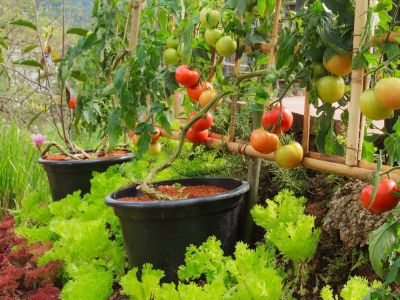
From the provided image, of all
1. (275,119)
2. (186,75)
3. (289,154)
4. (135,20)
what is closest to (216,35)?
(186,75)

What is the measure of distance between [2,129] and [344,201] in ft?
10.3

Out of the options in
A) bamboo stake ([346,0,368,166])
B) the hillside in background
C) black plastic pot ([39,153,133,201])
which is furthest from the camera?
the hillside in background

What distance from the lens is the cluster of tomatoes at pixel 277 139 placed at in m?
1.55

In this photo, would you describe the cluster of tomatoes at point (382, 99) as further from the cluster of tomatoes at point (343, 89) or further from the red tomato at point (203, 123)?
the red tomato at point (203, 123)

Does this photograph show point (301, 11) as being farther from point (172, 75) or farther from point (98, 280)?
point (98, 280)

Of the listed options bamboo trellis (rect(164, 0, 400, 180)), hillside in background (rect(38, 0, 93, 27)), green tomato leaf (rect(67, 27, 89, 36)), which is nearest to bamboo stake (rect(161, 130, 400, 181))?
bamboo trellis (rect(164, 0, 400, 180))

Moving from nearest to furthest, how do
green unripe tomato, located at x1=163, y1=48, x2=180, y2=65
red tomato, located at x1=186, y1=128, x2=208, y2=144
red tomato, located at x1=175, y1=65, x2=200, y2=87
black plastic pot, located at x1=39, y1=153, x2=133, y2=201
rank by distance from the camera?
red tomato, located at x1=175, y1=65, x2=200, y2=87 → green unripe tomato, located at x1=163, y1=48, x2=180, y2=65 → red tomato, located at x1=186, y1=128, x2=208, y2=144 → black plastic pot, located at x1=39, y1=153, x2=133, y2=201

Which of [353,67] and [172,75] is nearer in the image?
[353,67]

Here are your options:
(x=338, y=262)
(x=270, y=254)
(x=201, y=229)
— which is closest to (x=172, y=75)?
(x=201, y=229)

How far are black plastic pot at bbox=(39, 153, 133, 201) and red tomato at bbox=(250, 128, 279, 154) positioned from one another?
1.39m

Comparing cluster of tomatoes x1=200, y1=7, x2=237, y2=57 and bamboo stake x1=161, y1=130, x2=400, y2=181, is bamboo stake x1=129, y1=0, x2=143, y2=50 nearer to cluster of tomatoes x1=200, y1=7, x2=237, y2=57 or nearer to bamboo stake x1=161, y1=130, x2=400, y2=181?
cluster of tomatoes x1=200, y1=7, x2=237, y2=57

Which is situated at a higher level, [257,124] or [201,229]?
[257,124]

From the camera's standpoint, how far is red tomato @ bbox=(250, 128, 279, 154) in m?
1.55

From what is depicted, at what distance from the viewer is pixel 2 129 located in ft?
12.9
